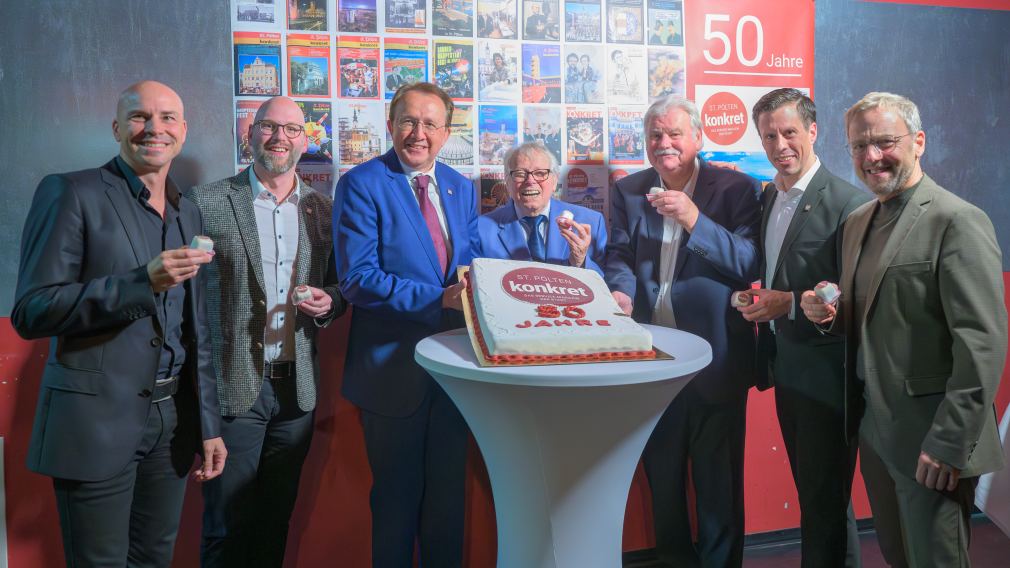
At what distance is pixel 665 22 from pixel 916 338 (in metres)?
1.74

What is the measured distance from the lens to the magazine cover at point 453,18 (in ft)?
8.72

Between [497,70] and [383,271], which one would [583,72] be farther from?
[383,271]

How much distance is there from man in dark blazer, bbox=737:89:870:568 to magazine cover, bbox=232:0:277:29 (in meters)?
1.84

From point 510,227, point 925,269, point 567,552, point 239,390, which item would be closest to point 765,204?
point 925,269

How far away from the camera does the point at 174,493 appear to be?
191cm

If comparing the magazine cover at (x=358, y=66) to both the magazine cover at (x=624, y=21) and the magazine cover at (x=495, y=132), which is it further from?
the magazine cover at (x=624, y=21)

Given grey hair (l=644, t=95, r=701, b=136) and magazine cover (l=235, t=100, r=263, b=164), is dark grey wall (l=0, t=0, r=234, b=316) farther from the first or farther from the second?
grey hair (l=644, t=95, r=701, b=136)

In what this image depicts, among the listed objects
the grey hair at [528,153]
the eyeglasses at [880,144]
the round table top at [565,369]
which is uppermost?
the grey hair at [528,153]

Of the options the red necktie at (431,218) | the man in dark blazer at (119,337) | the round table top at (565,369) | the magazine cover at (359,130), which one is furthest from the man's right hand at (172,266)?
the magazine cover at (359,130)

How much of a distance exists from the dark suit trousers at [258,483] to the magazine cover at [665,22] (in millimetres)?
2085

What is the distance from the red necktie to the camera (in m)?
2.24

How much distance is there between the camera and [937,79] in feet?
10.5

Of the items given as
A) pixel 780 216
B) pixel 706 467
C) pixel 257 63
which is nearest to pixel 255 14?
pixel 257 63

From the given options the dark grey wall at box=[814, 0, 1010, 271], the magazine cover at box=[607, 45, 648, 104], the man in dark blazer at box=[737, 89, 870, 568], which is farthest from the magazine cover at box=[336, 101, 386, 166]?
the dark grey wall at box=[814, 0, 1010, 271]
